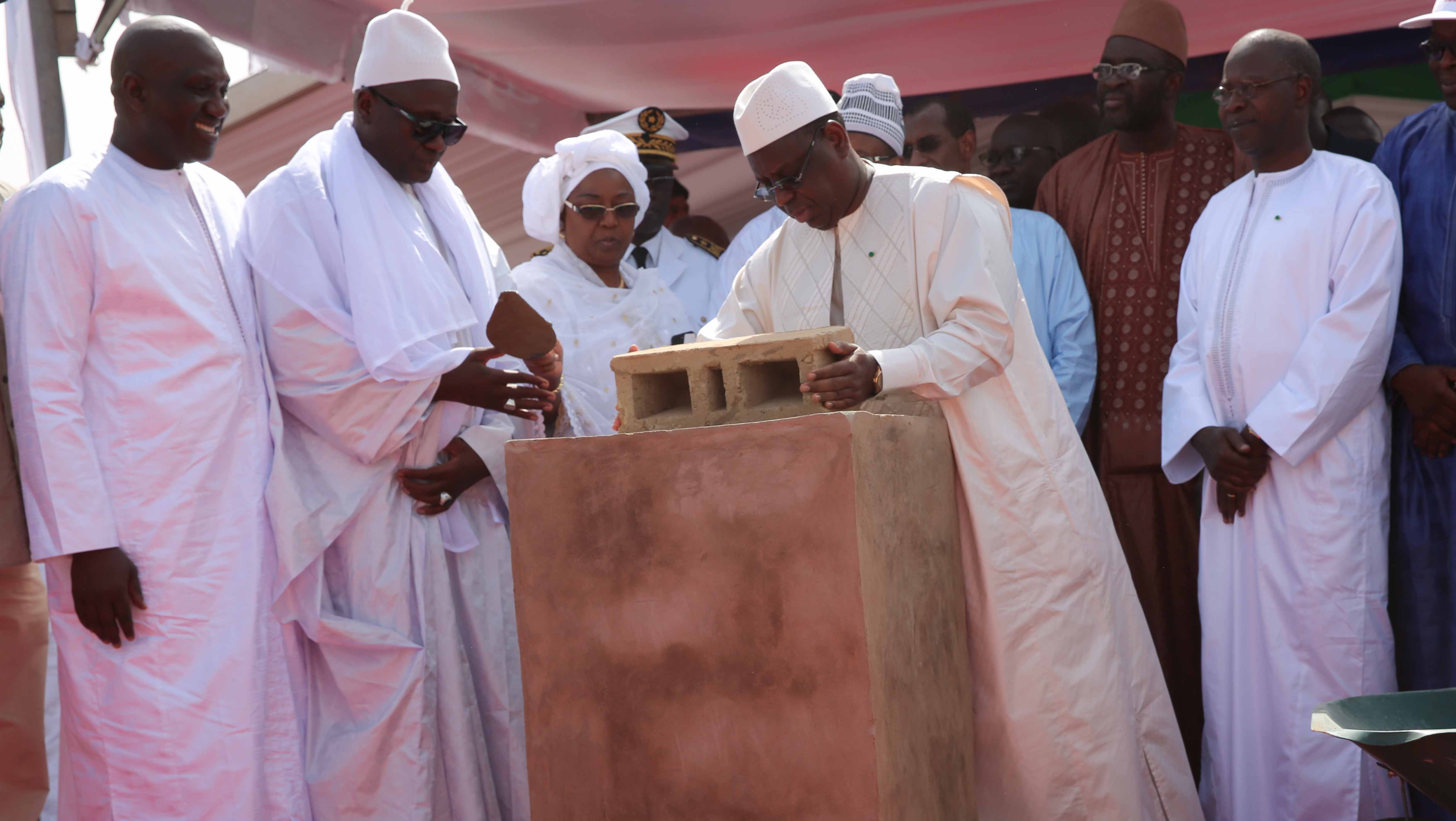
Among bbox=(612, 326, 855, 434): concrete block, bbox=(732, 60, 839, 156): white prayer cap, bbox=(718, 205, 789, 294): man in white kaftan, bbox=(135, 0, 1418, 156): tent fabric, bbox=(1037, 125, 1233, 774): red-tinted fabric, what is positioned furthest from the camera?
bbox=(135, 0, 1418, 156): tent fabric

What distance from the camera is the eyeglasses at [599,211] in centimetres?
465

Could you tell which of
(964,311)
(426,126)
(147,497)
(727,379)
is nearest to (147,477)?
(147,497)

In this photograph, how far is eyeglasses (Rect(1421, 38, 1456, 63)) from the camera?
142 inches

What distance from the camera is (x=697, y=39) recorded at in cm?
625

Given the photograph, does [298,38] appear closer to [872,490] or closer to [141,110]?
[141,110]

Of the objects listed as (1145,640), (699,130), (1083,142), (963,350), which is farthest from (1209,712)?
(699,130)

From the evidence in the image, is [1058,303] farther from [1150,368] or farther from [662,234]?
[662,234]

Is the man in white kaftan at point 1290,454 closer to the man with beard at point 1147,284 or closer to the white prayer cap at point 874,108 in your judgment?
the man with beard at point 1147,284

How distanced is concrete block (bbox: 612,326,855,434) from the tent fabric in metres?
3.42

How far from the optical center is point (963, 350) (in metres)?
3.02

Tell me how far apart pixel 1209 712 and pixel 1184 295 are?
1310 mm

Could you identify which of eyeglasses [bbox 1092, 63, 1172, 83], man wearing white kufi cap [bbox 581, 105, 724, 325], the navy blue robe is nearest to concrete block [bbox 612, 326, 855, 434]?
the navy blue robe

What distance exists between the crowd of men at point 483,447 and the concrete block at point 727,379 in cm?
19

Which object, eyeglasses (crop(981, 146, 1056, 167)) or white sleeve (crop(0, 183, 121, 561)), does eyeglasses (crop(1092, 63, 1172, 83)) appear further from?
white sleeve (crop(0, 183, 121, 561))
